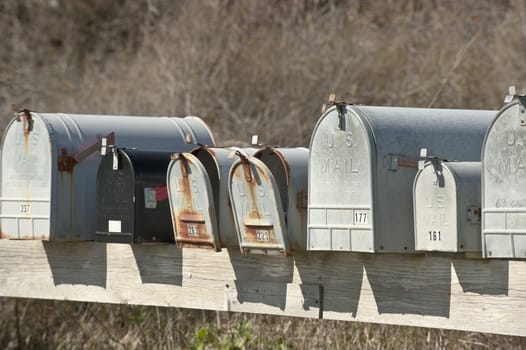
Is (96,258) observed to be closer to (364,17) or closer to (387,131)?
(387,131)

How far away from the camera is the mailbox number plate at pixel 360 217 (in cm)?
275

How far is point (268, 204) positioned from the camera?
2.96m

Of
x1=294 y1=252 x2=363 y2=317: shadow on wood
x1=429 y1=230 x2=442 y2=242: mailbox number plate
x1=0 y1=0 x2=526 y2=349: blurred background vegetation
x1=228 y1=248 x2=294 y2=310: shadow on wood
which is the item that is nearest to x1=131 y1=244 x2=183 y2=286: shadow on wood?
x1=228 y1=248 x2=294 y2=310: shadow on wood

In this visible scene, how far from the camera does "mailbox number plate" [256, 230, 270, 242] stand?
3002 millimetres

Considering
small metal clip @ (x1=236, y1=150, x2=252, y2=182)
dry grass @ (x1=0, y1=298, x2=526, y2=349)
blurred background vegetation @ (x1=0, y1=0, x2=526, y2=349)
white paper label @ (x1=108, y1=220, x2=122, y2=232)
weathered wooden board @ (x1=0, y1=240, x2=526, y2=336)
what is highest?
blurred background vegetation @ (x1=0, y1=0, x2=526, y2=349)

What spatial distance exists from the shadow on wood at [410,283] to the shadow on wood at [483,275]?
5 cm

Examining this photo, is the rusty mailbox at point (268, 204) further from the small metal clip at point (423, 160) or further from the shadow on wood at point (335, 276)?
the small metal clip at point (423, 160)

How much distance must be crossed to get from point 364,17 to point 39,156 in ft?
16.6

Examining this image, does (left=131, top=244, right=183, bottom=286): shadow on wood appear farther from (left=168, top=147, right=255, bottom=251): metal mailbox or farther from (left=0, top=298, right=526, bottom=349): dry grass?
(left=0, top=298, right=526, bottom=349): dry grass

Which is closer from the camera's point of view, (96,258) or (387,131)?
(387,131)

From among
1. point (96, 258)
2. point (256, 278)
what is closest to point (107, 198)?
point (96, 258)

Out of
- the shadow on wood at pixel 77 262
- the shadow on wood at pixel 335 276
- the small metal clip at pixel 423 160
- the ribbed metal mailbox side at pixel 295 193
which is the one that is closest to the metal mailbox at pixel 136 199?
the shadow on wood at pixel 77 262

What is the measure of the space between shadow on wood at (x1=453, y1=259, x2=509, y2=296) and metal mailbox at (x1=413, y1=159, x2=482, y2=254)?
5cm

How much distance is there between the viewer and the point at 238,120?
6883mm
